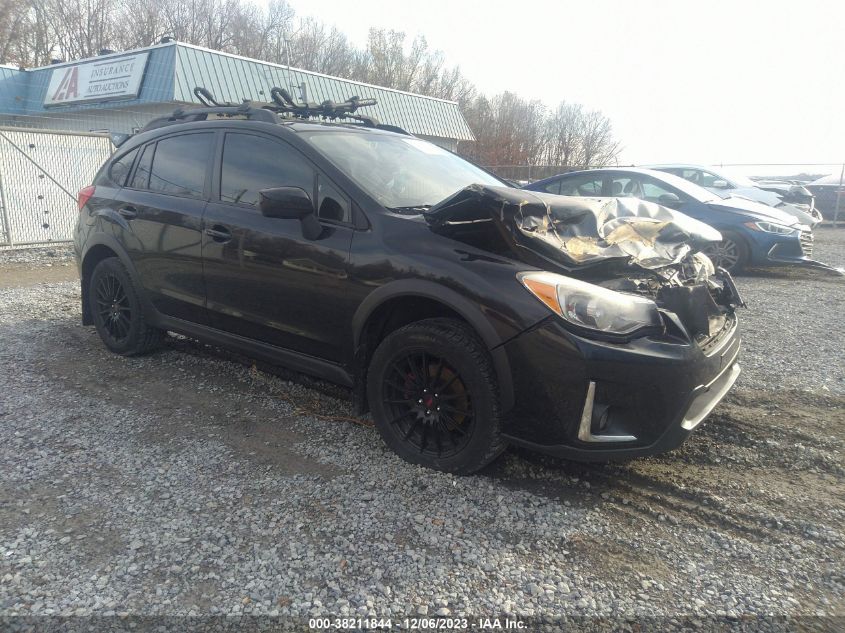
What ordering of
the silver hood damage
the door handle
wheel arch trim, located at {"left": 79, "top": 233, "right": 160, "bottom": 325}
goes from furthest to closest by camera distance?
wheel arch trim, located at {"left": 79, "top": 233, "right": 160, "bottom": 325}, the door handle, the silver hood damage

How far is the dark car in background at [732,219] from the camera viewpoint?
872cm

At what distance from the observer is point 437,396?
309 centimetres

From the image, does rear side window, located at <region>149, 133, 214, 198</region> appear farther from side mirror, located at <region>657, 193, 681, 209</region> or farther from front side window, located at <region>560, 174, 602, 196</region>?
side mirror, located at <region>657, 193, 681, 209</region>

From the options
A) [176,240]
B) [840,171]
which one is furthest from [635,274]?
[840,171]

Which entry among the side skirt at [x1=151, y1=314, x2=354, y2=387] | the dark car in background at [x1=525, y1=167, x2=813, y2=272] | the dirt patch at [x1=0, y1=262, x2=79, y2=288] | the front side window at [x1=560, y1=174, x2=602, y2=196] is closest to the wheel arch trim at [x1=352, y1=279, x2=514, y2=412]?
the side skirt at [x1=151, y1=314, x2=354, y2=387]

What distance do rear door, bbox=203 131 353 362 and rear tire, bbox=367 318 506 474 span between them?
Result: 1.31ft

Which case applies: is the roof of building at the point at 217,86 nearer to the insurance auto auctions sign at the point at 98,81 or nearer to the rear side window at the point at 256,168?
the insurance auto auctions sign at the point at 98,81

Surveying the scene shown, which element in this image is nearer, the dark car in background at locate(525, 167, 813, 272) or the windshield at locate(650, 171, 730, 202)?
the dark car in background at locate(525, 167, 813, 272)

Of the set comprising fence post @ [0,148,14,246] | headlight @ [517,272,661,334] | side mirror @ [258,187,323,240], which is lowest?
fence post @ [0,148,14,246]

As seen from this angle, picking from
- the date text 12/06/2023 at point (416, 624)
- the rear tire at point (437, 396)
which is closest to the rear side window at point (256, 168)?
the rear tire at point (437, 396)

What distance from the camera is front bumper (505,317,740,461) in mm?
2686

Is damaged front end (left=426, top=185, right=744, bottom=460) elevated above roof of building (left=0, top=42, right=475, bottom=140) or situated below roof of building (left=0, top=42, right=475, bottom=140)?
below

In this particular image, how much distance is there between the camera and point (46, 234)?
38.0ft

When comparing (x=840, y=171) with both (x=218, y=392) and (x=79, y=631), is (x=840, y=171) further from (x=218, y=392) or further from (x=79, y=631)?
(x=79, y=631)
